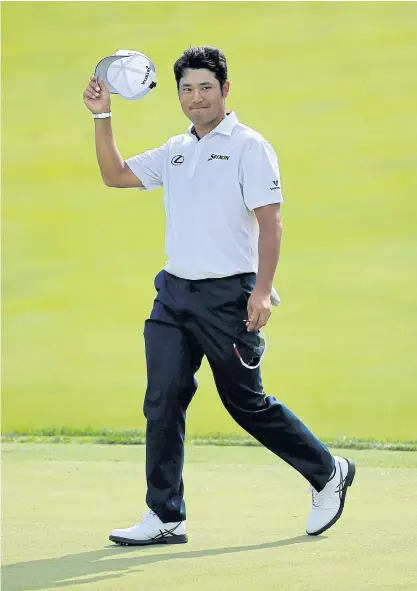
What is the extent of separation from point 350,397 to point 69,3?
3.21 meters

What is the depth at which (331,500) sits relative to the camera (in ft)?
12.2

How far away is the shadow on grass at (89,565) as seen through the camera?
3.02 m

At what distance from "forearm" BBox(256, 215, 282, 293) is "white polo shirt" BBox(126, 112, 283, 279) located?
0.06 m

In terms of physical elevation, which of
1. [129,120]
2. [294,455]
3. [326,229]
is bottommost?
[294,455]

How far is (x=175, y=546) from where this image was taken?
3.53 meters

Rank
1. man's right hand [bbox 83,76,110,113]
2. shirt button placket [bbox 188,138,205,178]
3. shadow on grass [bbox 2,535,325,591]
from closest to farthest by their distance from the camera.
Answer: shadow on grass [bbox 2,535,325,591], shirt button placket [bbox 188,138,205,178], man's right hand [bbox 83,76,110,113]

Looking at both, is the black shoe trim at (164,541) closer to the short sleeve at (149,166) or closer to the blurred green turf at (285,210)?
the short sleeve at (149,166)

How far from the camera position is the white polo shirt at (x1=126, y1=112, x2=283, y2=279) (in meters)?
3.56

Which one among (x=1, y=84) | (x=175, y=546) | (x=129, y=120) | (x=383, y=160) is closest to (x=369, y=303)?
(x=383, y=160)

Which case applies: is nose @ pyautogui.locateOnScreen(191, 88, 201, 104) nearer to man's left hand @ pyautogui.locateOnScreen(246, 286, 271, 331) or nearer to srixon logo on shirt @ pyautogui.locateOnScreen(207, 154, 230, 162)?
srixon logo on shirt @ pyautogui.locateOnScreen(207, 154, 230, 162)

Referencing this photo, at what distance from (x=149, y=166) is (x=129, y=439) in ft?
7.05

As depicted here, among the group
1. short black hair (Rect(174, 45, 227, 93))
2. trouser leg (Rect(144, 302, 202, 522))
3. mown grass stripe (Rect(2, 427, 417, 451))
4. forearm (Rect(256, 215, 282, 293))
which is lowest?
mown grass stripe (Rect(2, 427, 417, 451))

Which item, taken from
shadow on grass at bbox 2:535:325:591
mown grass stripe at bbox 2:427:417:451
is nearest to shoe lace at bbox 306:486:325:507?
shadow on grass at bbox 2:535:325:591

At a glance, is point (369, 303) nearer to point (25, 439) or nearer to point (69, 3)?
point (25, 439)
